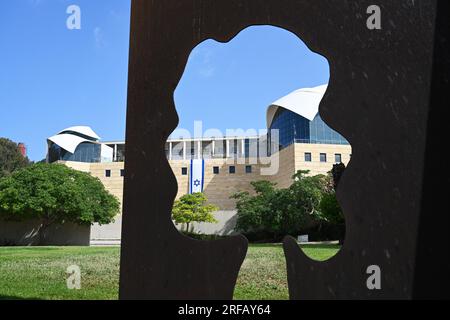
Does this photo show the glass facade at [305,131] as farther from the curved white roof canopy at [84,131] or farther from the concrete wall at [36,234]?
the curved white roof canopy at [84,131]

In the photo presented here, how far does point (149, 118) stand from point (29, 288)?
4612 mm

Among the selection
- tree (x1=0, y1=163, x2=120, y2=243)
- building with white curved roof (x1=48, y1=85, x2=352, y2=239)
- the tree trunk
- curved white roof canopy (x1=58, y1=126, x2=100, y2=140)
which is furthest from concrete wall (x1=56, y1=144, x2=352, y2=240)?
curved white roof canopy (x1=58, y1=126, x2=100, y2=140)

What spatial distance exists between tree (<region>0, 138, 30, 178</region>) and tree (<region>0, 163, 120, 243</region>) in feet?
58.2

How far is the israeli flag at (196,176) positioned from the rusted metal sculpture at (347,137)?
4471cm

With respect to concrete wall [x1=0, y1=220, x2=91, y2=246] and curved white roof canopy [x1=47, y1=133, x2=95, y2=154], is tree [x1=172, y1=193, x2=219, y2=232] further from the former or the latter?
curved white roof canopy [x1=47, y1=133, x2=95, y2=154]

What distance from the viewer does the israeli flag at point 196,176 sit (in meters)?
49.0

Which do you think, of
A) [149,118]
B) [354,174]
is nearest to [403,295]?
[354,174]

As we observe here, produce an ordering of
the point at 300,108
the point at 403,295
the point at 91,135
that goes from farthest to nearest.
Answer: the point at 91,135, the point at 300,108, the point at 403,295

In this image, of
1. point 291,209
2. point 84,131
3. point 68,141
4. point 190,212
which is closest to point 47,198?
point 190,212

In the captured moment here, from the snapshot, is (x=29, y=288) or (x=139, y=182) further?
(x=29, y=288)

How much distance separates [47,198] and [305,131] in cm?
2780

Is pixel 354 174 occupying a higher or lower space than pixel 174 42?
lower

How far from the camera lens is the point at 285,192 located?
1341 inches
